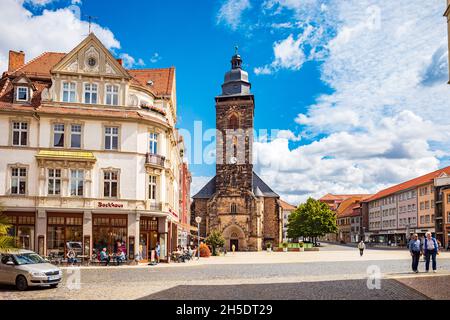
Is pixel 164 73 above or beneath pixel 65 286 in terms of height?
above

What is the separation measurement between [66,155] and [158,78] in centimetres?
1276

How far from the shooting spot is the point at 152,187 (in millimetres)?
38719

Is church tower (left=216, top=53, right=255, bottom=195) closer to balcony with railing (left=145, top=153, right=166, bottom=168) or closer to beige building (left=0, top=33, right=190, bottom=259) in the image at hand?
balcony with railing (left=145, top=153, right=166, bottom=168)

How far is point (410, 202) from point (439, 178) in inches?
532

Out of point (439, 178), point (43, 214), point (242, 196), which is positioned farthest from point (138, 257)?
point (439, 178)

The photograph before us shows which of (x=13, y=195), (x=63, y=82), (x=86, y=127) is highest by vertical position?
(x=63, y=82)

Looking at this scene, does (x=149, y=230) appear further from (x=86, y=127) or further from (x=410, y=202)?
(x=410, y=202)

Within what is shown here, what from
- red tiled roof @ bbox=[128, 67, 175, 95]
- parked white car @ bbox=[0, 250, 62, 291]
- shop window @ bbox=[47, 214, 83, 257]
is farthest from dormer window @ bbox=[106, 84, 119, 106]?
parked white car @ bbox=[0, 250, 62, 291]

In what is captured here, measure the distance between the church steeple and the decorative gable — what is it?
53.7 meters

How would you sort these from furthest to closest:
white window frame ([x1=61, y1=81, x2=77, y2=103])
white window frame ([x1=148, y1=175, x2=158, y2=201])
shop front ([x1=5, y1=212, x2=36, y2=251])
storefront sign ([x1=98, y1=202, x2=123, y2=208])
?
white window frame ([x1=148, y1=175, x2=158, y2=201])
white window frame ([x1=61, y1=81, x2=77, y2=103])
storefront sign ([x1=98, y1=202, x2=123, y2=208])
shop front ([x1=5, y1=212, x2=36, y2=251])

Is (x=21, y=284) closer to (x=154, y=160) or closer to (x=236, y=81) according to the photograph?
(x=154, y=160)

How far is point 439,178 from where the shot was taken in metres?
86.8

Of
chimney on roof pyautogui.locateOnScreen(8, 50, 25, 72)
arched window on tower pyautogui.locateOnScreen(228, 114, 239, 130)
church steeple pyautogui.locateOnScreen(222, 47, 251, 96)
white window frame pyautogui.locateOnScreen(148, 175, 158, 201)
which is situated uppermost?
church steeple pyautogui.locateOnScreen(222, 47, 251, 96)

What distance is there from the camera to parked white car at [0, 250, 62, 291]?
65.4 feet
